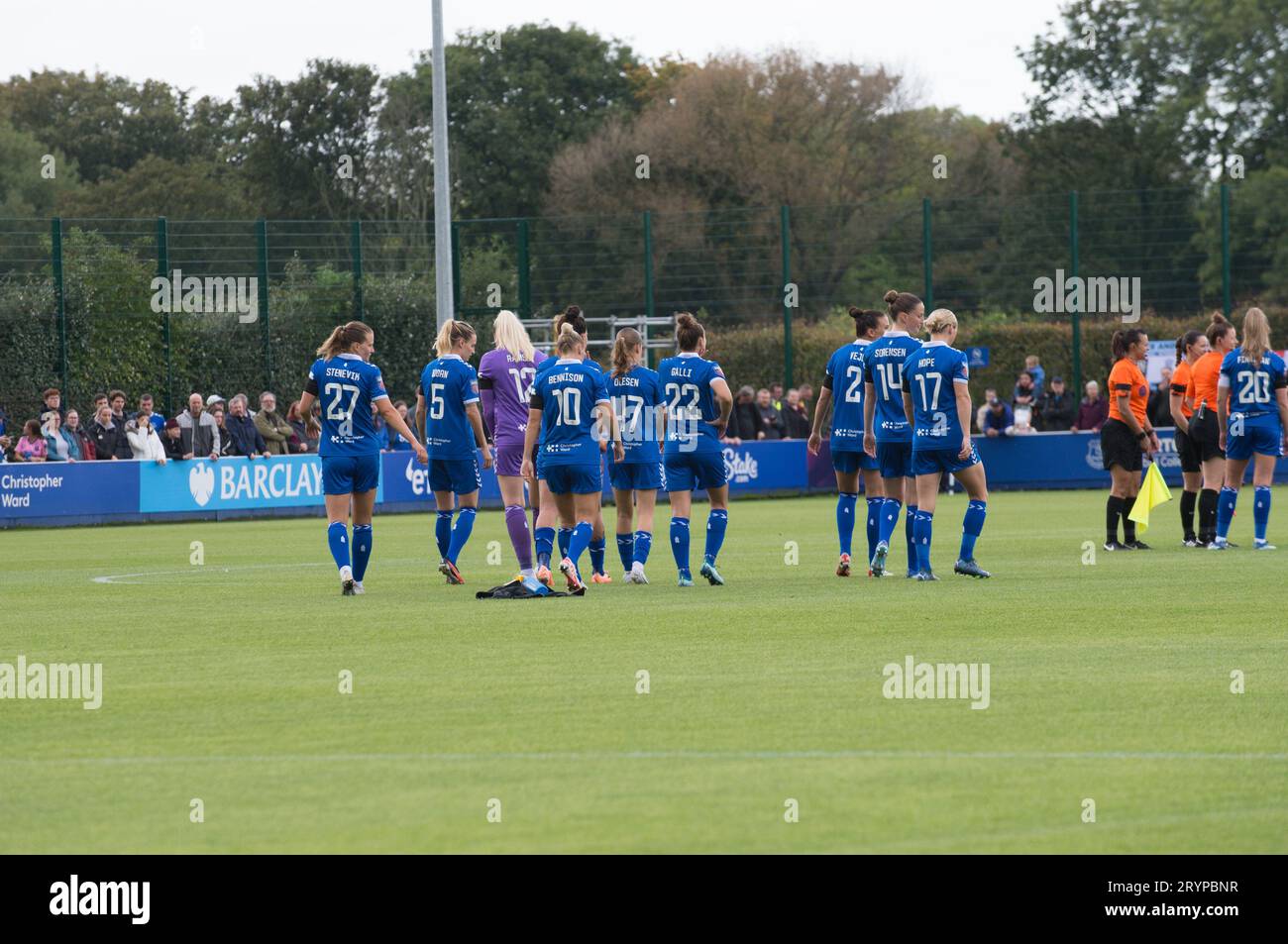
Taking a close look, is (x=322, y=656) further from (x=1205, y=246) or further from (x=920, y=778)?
(x=1205, y=246)

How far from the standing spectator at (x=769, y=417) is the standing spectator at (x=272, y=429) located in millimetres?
8729

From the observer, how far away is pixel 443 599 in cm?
1574

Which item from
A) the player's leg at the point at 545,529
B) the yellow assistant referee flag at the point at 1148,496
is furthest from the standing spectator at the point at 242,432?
the player's leg at the point at 545,529

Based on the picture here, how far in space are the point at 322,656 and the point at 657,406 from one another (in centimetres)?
528

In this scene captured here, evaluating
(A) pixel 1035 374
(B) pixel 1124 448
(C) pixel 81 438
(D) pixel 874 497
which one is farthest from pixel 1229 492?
(C) pixel 81 438

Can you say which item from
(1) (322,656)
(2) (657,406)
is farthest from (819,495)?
(1) (322,656)

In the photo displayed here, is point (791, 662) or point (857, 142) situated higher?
point (857, 142)

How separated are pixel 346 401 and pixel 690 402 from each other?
2.73m

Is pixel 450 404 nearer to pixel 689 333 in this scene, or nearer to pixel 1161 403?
pixel 689 333

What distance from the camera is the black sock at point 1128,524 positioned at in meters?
20.6

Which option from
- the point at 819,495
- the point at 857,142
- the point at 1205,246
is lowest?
the point at 819,495

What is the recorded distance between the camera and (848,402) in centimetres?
1695

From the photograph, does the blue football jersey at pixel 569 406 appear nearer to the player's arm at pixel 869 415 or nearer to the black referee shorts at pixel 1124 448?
the player's arm at pixel 869 415
